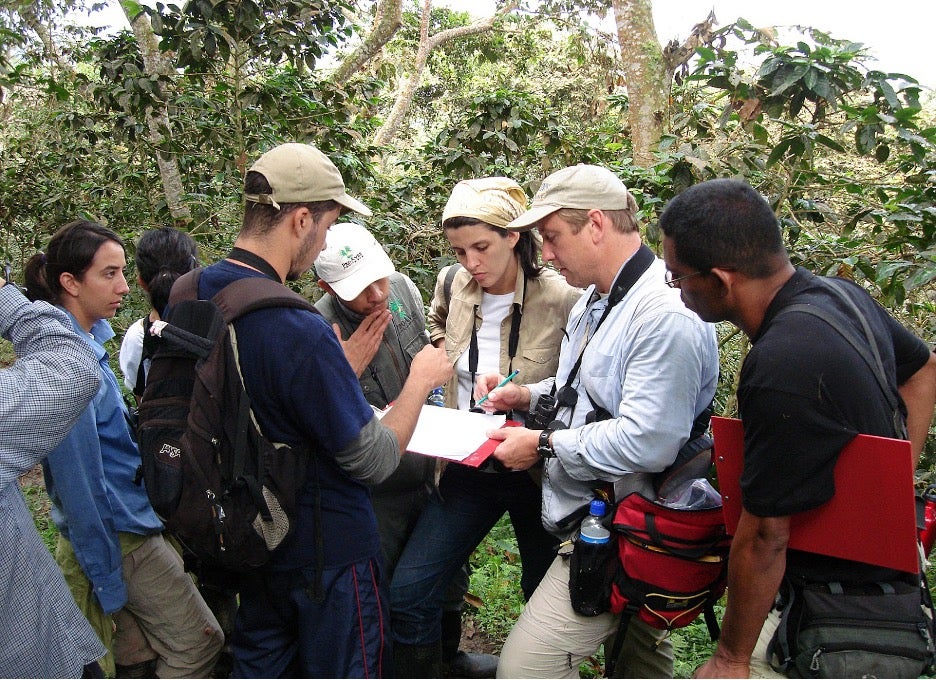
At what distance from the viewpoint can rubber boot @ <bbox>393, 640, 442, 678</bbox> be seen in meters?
2.76

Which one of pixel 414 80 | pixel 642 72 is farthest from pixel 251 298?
pixel 414 80

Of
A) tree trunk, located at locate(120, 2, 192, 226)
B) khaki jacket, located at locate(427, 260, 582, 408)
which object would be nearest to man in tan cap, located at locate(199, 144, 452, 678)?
khaki jacket, located at locate(427, 260, 582, 408)

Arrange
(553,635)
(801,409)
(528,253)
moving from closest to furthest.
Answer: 1. (801,409)
2. (553,635)
3. (528,253)

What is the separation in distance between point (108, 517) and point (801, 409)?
7.60ft

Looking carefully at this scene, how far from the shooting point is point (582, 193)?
2.31m

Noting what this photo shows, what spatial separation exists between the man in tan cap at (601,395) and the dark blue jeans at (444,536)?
1.29 feet

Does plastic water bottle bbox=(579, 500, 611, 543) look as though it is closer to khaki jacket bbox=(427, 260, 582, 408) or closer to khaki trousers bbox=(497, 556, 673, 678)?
khaki trousers bbox=(497, 556, 673, 678)

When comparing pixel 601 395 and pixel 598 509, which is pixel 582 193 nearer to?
pixel 601 395

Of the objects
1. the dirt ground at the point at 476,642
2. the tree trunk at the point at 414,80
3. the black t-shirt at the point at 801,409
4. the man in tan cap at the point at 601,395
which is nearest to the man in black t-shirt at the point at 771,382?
the black t-shirt at the point at 801,409

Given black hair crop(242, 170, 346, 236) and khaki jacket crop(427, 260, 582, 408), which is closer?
black hair crop(242, 170, 346, 236)

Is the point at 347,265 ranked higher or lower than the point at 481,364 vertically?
higher

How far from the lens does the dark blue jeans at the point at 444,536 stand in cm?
273

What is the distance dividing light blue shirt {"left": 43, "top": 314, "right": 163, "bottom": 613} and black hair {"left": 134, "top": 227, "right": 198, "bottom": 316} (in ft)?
1.52

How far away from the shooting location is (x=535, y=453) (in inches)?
93.1
